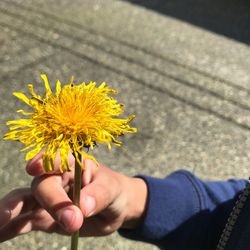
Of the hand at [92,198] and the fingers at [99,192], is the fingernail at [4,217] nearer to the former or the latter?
the hand at [92,198]

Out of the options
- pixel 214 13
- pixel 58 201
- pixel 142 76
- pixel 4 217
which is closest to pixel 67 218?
pixel 58 201

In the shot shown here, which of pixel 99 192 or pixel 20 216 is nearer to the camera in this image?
pixel 99 192

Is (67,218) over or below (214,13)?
below

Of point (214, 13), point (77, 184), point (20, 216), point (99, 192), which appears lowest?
point (20, 216)

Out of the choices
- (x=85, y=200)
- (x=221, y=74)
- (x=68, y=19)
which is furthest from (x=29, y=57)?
(x=85, y=200)

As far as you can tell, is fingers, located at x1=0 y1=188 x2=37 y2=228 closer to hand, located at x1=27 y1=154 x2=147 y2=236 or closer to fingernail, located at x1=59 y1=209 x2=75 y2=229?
hand, located at x1=27 y1=154 x2=147 y2=236

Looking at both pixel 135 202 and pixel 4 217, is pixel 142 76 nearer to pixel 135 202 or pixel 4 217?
pixel 135 202
